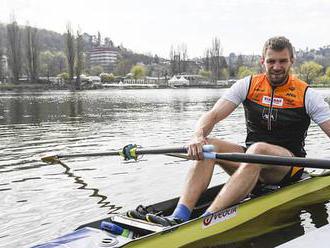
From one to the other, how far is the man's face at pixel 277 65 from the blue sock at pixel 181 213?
215 centimetres

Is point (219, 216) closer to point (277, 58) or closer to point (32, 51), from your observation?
point (277, 58)

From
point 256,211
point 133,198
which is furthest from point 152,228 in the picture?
point 133,198

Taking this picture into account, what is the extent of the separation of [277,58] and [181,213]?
233cm

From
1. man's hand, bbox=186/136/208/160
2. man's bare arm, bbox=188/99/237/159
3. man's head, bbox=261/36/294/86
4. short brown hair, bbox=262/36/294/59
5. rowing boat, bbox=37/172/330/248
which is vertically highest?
short brown hair, bbox=262/36/294/59

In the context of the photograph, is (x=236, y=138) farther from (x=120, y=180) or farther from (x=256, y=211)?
(x=256, y=211)

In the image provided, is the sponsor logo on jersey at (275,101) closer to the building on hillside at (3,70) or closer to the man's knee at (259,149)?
the man's knee at (259,149)

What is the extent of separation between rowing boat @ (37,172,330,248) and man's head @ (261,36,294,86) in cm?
153

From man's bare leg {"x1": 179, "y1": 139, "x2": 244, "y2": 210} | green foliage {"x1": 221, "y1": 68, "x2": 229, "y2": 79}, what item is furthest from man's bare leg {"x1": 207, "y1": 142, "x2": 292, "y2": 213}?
green foliage {"x1": 221, "y1": 68, "x2": 229, "y2": 79}

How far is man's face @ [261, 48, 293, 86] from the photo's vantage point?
573cm

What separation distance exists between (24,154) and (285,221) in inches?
311

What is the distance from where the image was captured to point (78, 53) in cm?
8700

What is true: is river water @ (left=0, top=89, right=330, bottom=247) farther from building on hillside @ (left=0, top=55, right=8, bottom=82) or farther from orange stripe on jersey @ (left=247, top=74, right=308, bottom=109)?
building on hillside @ (left=0, top=55, right=8, bottom=82)

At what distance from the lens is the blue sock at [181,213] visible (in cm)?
507

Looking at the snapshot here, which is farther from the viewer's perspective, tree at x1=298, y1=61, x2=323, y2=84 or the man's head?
tree at x1=298, y1=61, x2=323, y2=84
